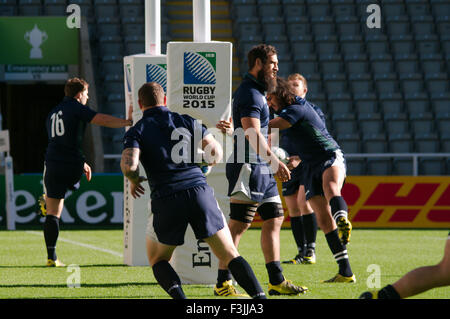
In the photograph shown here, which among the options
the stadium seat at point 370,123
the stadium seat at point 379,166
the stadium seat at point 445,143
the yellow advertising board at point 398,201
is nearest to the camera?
the yellow advertising board at point 398,201

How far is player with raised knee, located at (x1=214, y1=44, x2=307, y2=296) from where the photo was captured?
6762 millimetres

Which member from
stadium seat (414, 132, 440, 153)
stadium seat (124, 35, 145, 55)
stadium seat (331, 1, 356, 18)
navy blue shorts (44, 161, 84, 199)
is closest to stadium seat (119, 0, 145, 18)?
stadium seat (124, 35, 145, 55)

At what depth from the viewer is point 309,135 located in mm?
7938

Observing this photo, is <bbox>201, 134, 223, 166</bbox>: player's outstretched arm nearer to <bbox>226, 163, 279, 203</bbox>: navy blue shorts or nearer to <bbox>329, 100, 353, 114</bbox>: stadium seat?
<bbox>226, 163, 279, 203</bbox>: navy blue shorts

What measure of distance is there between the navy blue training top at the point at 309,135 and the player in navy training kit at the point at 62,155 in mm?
2532

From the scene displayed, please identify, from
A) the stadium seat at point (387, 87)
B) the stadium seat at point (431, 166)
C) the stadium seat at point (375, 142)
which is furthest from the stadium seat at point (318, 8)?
the stadium seat at point (431, 166)

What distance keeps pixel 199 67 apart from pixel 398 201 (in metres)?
8.89

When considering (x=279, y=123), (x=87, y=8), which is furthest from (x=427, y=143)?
(x=279, y=123)

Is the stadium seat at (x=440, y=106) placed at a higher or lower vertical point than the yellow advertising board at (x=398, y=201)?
higher

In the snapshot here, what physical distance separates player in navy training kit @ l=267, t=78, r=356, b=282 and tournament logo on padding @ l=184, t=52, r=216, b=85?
1.99 ft

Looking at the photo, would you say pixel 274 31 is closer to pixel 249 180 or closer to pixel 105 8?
pixel 105 8

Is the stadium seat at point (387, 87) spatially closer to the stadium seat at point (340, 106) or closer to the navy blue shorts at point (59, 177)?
the stadium seat at point (340, 106)

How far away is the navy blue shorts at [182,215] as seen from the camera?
5703 mm

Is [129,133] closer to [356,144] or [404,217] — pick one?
[404,217]
